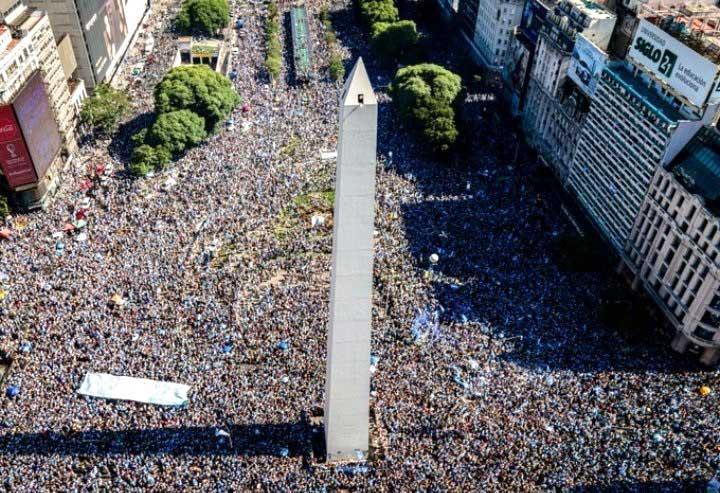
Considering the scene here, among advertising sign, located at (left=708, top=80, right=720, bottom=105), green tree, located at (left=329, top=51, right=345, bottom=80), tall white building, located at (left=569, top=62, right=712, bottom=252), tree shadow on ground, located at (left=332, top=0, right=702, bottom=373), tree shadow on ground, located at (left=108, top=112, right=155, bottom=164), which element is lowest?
tree shadow on ground, located at (left=108, top=112, right=155, bottom=164)

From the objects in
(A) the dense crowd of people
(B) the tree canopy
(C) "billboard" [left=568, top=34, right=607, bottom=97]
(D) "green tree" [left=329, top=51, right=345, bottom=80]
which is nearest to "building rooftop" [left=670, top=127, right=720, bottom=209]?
(A) the dense crowd of people

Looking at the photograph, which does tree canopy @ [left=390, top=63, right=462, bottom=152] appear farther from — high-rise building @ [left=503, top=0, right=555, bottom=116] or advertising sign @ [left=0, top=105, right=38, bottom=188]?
advertising sign @ [left=0, top=105, right=38, bottom=188]

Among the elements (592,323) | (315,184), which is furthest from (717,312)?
(315,184)

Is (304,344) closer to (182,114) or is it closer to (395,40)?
(182,114)

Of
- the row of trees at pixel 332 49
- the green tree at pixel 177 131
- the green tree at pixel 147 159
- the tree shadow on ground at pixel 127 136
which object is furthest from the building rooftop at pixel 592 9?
the tree shadow on ground at pixel 127 136

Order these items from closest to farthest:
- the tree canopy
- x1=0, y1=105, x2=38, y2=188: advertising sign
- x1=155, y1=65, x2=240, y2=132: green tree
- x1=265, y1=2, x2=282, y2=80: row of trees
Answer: x1=0, y1=105, x2=38, y2=188: advertising sign
the tree canopy
x1=155, y1=65, x2=240, y2=132: green tree
x1=265, y1=2, x2=282, y2=80: row of trees

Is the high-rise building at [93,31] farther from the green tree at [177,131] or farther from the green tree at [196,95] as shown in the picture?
the green tree at [177,131]

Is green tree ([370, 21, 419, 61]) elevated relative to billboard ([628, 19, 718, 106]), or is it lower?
lower
